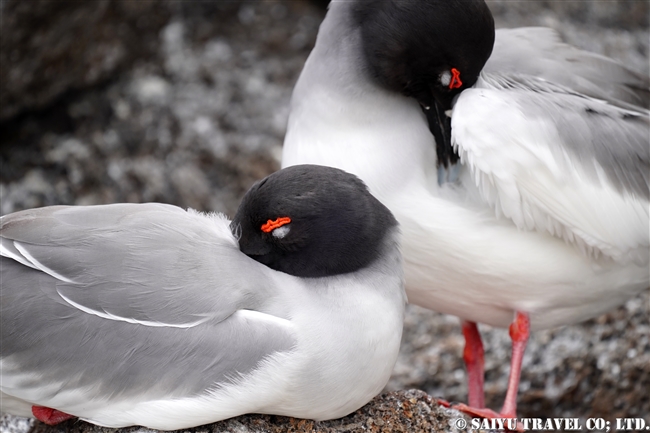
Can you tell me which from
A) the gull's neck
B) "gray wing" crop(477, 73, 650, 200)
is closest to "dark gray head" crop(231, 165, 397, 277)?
the gull's neck

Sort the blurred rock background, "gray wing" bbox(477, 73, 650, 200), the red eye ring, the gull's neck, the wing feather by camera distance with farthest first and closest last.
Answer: the blurred rock background < the gull's neck < "gray wing" bbox(477, 73, 650, 200) < the wing feather < the red eye ring

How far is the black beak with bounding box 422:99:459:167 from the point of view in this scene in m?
3.30

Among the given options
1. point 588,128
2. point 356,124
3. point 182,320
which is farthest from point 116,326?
point 588,128

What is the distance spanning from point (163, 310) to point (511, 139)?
52.9 inches

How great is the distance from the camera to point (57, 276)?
238 cm

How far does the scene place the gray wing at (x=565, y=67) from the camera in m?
3.42

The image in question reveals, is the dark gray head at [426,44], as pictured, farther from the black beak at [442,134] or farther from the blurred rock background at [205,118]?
the blurred rock background at [205,118]

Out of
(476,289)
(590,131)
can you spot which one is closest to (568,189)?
(590,131)

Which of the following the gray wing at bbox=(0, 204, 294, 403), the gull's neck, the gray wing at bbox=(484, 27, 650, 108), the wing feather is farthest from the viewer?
the gray wing at bbox=(484, 27, 650, 108)

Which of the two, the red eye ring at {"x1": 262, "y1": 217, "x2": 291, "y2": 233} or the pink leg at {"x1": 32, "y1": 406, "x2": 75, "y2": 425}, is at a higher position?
the red eye ring at {"x1": 262, "y1": 217, "x2": 291, "y2": 233}

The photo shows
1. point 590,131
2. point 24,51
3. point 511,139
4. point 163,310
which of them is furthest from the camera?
point 24,51

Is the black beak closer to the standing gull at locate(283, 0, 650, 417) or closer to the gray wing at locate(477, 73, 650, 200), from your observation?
the standing gull at locate(283, 0, 650, 417)

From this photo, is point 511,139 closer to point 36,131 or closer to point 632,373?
point 632,373

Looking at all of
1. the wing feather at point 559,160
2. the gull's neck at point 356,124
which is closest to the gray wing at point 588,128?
the wing feather at point 559,160
